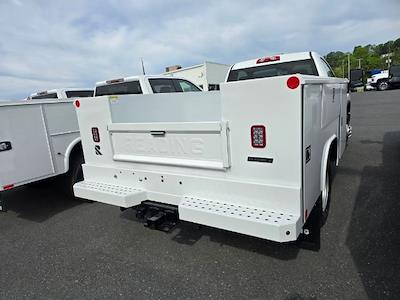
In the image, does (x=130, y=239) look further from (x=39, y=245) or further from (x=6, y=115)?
(x=6, y=115)

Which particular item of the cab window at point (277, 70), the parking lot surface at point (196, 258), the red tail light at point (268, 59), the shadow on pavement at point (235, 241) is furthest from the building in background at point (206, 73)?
the shadow on pavement at point (235, 241)

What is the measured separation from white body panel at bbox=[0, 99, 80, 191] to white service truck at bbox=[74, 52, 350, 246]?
1.09 m

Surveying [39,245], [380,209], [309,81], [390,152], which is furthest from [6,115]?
[390,152]

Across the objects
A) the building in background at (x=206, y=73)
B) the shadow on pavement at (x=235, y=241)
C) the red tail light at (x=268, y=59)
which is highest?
the building in background at (x=206, y=73)

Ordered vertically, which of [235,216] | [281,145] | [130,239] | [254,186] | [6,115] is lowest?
[130,239]

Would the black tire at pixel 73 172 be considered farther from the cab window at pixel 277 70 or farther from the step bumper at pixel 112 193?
the cab window at pixel 277 70

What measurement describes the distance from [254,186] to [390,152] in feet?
18.0

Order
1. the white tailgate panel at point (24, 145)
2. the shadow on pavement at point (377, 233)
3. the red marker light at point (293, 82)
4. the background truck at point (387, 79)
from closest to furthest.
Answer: the red marker light at point (293, 82) → the shadow on pavement at point (377, 233) → the white tailgate panel at point (24, 145) → the background truck at point (387, 79)

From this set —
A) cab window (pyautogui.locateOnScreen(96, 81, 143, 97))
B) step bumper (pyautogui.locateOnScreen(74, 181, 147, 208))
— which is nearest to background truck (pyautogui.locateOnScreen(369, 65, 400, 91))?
cab window (pyautogui.locateOnScreen(96, 81, 143, 97))

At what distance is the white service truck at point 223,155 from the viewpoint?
83.0 inches

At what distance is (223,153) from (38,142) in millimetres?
3057

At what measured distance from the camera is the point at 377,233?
3.07m

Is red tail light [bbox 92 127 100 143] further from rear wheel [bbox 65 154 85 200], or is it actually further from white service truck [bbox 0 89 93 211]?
rear wheel [bbox 65 154 85 200]

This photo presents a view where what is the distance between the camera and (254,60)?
5266 millimetres
